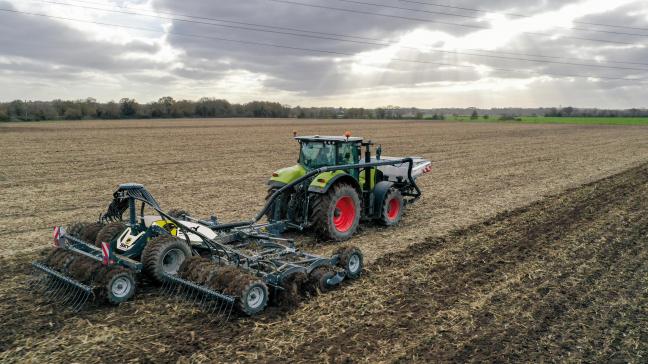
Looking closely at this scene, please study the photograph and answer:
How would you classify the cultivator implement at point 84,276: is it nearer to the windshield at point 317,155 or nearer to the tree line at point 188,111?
the windshield at point 317,155

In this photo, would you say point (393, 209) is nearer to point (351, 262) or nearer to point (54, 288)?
point (351, 262)

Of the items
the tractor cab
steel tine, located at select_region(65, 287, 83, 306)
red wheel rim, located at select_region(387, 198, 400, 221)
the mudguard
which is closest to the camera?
steel tine, located at select_region(65, 287, 83, 306)

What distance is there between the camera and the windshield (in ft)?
29.2

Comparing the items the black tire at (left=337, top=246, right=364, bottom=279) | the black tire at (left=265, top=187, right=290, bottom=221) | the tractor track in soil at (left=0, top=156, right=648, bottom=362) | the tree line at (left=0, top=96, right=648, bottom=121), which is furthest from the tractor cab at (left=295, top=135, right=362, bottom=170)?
the tree line at (left=0, top=96, right=648, bottom=121)

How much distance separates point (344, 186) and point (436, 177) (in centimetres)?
887

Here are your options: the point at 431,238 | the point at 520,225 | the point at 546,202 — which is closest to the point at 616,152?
the point at 546,202

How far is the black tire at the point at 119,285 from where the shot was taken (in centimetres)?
553

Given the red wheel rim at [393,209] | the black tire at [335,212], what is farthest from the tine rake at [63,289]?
the red wheel rim at [393,209]

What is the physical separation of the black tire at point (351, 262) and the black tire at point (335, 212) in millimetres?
1493

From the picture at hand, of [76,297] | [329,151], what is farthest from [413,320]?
[329,151]

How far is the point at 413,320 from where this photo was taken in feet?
17.7

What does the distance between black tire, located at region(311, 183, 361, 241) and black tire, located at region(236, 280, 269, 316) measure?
8.96 ft

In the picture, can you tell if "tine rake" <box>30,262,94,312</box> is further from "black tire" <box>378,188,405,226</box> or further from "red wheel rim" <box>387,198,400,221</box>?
"red wheel rim" <box>387,198,400,221</box>

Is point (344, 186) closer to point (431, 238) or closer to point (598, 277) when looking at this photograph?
point (431, 238)
